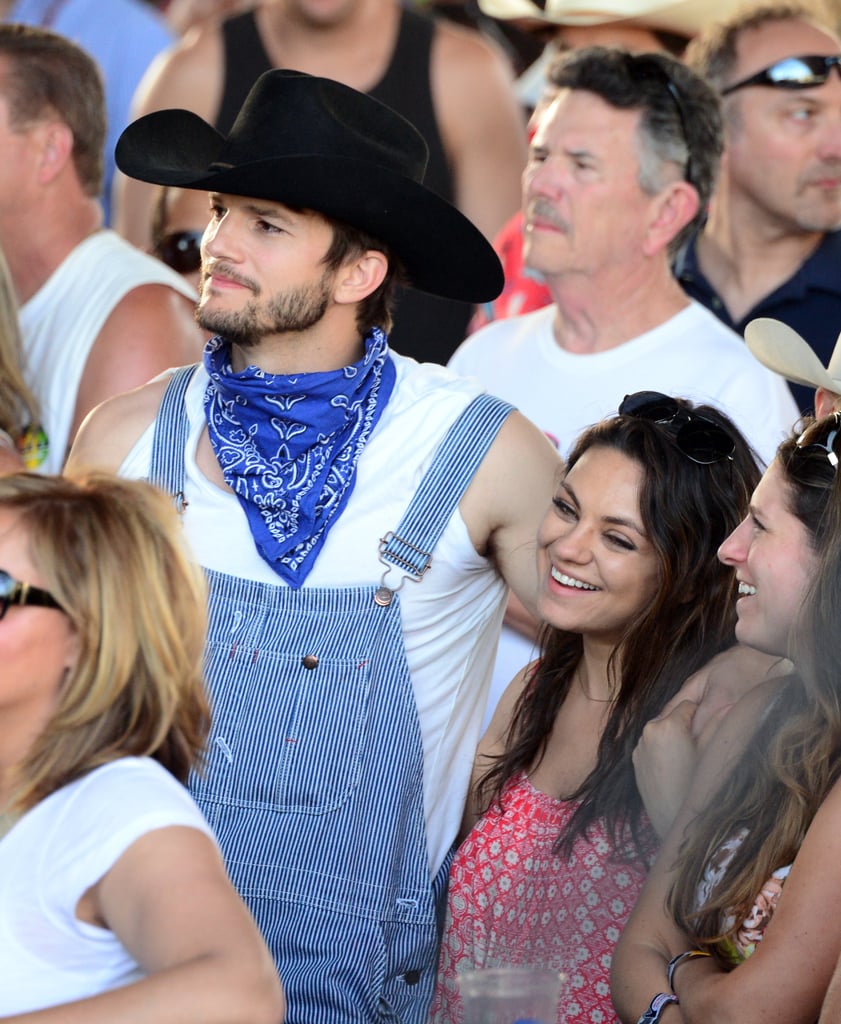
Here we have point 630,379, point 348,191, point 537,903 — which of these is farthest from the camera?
point 630,379

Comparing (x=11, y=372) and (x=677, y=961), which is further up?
(x=11, y=372)

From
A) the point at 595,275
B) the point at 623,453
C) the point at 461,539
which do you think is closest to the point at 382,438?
the point at 461,539

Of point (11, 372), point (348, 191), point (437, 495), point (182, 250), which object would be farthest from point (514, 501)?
point (182, 250)

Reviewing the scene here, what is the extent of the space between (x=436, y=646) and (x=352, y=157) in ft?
2.82

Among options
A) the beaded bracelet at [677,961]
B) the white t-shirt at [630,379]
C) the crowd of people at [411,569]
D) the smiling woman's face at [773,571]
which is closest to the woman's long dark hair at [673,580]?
the crowd of people at [411,569]

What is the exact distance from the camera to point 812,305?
4.04m

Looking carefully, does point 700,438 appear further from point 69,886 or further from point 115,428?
point 69,886

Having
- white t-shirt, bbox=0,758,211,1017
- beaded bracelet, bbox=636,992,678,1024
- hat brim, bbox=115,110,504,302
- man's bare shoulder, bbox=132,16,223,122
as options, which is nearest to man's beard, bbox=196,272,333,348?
hat brim, bbox=115,110,504,302

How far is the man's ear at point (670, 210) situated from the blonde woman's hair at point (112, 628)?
2163 mm

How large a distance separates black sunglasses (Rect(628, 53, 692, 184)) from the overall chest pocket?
1720 mm

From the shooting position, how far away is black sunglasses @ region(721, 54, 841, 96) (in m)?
4.18

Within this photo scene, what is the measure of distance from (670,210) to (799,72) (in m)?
0.65

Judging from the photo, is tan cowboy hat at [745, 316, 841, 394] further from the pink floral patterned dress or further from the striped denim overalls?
the pink floral patterned dress

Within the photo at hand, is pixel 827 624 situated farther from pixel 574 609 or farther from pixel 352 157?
pixel 352 157
